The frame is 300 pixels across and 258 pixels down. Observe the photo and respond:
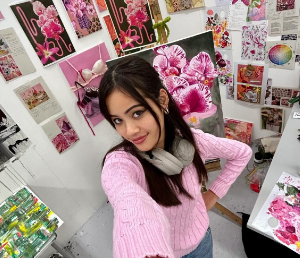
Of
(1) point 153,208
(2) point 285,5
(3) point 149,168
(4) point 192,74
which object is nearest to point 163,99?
(3) point 149,168

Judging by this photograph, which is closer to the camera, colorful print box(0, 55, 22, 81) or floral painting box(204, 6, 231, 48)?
colorful print box(0, 55, 22, 81)

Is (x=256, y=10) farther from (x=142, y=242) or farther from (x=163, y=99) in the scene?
(x=142, y=242)

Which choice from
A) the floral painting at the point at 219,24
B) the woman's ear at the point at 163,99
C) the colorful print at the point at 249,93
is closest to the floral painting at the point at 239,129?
the colorful print at the point at 249,93

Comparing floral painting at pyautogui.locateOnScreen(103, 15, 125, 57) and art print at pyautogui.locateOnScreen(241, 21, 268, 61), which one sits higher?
floral painting at pyautogui.locateOnScreen(103, 15, 125, 57)

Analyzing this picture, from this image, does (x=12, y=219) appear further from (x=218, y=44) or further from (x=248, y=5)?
(x=248, y=5)

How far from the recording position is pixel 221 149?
862 mm

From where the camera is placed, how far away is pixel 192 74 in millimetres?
1217

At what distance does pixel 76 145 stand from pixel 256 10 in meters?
1.51

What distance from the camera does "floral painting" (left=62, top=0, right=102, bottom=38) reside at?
4.19ft

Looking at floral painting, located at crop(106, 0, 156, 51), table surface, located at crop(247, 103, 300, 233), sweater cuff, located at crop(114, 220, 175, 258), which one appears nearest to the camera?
sweater cuff, located at crop(114, 220, 175, 258)

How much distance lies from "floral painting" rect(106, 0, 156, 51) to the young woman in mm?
1020

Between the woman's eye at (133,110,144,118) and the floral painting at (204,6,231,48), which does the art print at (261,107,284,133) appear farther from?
the woman's eye at (133,110,144,118)

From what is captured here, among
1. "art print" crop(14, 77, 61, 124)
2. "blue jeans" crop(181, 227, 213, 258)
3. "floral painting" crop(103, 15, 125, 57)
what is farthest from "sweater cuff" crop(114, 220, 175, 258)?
"floral painting" crop(103, 15, 125, 57)

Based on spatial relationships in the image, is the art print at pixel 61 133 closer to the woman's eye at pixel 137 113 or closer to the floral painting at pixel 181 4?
the woman's eye at pixel 137 113
